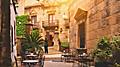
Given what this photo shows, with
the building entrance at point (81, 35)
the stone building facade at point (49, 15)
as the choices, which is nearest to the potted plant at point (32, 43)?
the building entrance at point (81, 35)

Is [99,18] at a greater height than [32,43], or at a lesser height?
greater

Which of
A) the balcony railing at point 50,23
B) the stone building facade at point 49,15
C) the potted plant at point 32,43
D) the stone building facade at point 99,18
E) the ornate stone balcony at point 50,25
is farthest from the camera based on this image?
the ornate stone balcony at point 50,25

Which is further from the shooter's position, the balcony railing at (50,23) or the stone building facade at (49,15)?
the balcony railing at (50,23)

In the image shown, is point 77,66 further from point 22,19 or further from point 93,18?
point 22,19

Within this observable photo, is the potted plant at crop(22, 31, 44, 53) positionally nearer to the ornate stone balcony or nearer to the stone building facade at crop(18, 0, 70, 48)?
the stone building facade at crop(18, 0, 70, 48)

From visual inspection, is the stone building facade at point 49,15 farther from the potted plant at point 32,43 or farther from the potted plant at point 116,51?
the potted plant at point 116,51

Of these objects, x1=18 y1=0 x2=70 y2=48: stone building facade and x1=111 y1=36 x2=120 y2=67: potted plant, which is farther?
x1=18 y1=0 x2=70 y2=48: stone building facade

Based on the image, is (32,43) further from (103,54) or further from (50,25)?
(50,25)

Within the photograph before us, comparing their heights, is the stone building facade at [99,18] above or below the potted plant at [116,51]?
above

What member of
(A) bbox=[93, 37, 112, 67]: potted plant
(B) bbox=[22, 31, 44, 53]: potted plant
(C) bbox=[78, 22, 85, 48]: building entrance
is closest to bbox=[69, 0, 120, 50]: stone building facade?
(C) bbox=[78, 22, 85, 48]: building entrance

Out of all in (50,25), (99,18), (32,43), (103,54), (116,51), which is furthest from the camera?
(50,25)

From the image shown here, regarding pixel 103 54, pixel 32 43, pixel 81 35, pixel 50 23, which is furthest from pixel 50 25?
pixel 103 54

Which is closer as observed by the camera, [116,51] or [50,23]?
[116,51]

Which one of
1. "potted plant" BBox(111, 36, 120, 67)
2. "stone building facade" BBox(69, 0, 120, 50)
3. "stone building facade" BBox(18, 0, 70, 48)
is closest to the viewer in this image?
"potted plant" BBox(111, 36, 120, 67)
